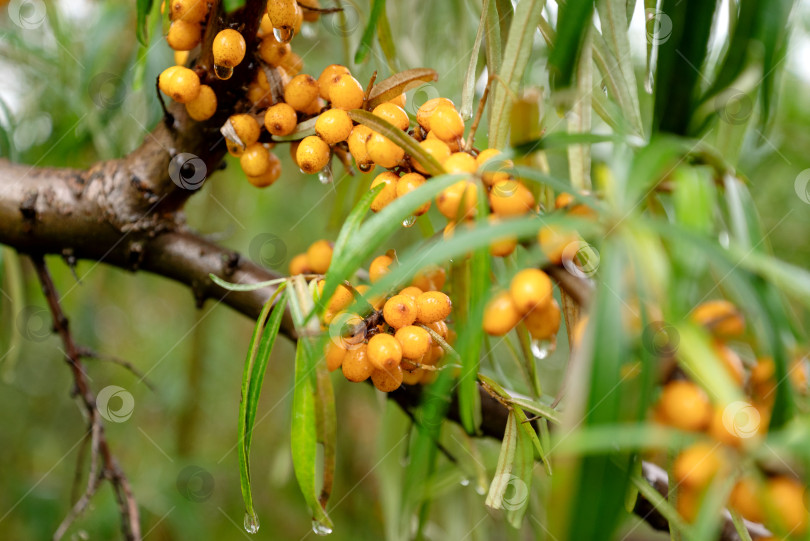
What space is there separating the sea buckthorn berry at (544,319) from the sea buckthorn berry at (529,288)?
0.03 meters

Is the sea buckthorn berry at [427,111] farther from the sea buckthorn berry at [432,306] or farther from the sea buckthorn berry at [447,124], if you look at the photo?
the sea buckthorn berry at [432,306]

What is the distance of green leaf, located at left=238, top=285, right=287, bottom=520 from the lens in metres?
0.42

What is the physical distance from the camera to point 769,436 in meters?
0.28

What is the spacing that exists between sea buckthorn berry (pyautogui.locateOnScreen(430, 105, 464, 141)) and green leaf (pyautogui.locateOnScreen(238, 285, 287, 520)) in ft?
0.60

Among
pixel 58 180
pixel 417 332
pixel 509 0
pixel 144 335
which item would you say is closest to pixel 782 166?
pixel 509 0

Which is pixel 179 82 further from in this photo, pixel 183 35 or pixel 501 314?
pixel 501 314

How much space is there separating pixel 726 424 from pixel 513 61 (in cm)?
30

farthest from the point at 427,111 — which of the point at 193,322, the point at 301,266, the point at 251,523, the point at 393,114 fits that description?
the point at 193,322

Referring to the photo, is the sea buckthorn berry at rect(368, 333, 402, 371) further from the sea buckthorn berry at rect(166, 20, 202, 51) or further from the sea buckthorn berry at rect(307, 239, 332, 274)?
the sea buckthorn berry at rect(166, 20, 202, 51)

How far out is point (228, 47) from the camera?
0.49 m

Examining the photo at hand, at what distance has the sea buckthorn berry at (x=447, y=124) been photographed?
1.47 feet

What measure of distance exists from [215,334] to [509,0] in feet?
5.62

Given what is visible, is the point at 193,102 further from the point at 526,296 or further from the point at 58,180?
the point at 526,296

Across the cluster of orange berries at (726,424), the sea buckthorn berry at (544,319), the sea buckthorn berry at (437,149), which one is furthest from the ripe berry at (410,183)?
the cluster of orange berries at (726,424)
